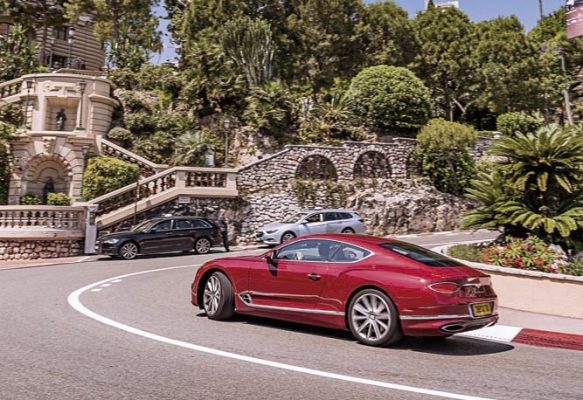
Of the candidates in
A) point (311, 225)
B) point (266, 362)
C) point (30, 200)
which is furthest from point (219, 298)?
point (30, 200)

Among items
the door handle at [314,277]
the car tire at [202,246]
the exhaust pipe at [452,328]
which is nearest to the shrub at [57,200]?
the car tire at [202,246]

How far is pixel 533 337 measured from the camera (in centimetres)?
745

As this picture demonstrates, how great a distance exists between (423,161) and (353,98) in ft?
18.8

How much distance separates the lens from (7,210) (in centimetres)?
1934

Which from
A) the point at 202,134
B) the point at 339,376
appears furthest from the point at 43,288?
the point at 202,134

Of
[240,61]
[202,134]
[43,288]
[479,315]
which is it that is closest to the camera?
[479,315]

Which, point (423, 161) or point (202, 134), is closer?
point (202, 134)

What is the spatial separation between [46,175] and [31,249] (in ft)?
28.5

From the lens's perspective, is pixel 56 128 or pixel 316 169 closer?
pixel 316 169

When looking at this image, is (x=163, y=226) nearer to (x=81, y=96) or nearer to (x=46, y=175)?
(x=46, y=175)

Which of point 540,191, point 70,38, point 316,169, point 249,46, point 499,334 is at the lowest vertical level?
point 499,334

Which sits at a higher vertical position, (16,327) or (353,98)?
(353,98)

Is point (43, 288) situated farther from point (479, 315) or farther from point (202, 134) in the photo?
point (202, 134)

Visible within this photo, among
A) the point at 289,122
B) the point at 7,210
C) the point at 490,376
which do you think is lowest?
the point at 490,376
